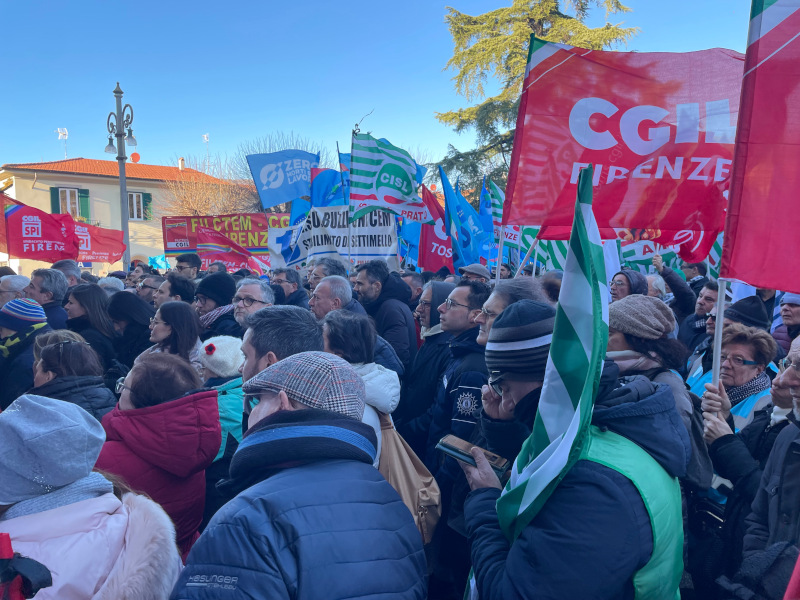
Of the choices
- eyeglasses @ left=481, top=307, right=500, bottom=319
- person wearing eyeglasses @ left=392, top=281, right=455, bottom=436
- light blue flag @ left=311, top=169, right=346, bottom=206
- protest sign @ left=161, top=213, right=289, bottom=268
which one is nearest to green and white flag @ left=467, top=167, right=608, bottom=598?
eyeglasses @ left=481, top=307, right=500, bottom=319

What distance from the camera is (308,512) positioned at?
4.62 feet

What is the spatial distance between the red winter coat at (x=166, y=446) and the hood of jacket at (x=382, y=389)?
0.70 meters

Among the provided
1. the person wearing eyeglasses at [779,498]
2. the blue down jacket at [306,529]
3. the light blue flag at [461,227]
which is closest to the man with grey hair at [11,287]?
the light blue flag at [461,227]

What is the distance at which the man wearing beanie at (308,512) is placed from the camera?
4.39 ft

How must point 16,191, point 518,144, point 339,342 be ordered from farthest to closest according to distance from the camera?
1. point 16,191
2. point 518,144
3. point 339,342

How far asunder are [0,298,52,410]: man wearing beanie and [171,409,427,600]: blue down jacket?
3.35 metres

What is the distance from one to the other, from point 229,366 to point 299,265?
634cm

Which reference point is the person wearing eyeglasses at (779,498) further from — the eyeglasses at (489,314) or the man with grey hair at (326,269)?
the man with grey hair at (326,269)

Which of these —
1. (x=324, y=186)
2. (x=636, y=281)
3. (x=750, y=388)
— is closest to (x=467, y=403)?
(x=750, y=388)

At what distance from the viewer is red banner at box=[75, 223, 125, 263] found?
13228 millimetres

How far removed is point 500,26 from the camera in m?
20.2

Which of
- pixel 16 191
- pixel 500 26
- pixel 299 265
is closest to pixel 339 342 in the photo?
pixel 299 265

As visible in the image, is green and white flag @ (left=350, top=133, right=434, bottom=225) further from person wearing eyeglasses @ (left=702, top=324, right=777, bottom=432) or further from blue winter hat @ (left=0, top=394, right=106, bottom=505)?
blue winter hat @ (left=0, top=394, right=106, bottom=505)

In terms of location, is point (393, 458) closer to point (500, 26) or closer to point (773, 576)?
point (773, 576)
